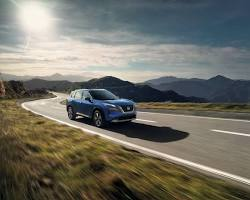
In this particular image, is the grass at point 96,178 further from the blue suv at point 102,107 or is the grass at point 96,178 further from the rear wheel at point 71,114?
the rear wheel at point 71,114

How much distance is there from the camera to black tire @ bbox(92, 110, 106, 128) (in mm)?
13973

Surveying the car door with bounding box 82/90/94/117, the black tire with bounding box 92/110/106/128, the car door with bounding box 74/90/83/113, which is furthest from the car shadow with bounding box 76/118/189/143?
the car door with bounding box 74/90/83/113

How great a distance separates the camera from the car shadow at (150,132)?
1048 centimetres

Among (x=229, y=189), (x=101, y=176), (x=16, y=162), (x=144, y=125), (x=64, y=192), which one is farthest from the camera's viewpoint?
(x=144, y=125)

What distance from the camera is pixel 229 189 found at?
192 inches

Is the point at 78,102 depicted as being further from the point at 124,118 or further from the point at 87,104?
the point at 124,118

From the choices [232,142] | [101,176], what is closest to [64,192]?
[101,176]

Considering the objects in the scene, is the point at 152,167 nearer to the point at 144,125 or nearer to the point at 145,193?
the point at 145,193

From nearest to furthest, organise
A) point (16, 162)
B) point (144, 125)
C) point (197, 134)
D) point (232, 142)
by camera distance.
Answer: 1. point (16, 162)
2. point (232, 142)
3. point (197, 134)
4. point (144, 125)

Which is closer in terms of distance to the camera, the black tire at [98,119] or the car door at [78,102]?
the black tire at [98,119]

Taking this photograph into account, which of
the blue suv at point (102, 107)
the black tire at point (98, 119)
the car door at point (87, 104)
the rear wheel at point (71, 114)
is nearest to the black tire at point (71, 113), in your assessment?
the rear wheel at point (71, 114)

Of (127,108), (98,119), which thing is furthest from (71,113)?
(127,108)

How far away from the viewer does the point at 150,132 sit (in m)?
11.8

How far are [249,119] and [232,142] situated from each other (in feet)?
18.8
